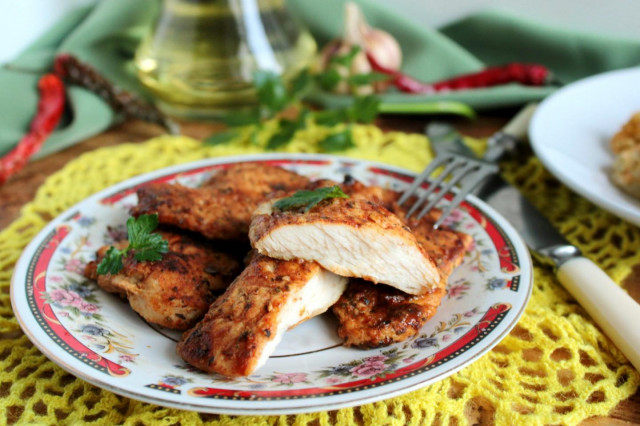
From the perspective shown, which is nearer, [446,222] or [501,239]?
[501,239]

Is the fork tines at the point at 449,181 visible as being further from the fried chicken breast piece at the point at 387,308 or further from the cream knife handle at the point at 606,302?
the cream knife handle at the point at 606,302

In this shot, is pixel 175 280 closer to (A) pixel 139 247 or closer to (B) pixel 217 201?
(A) pixel 139 247

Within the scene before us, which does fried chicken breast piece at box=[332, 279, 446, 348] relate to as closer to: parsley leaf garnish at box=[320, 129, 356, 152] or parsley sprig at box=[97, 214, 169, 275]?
parsley sprig at box=[97, 214, 169, 275]

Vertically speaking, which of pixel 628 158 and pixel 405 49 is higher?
pixel 628 158

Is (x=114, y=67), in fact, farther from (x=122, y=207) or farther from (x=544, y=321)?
(x=544, y=321)

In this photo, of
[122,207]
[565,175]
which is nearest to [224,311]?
[122,207]

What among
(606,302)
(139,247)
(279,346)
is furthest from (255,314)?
(606,302)
